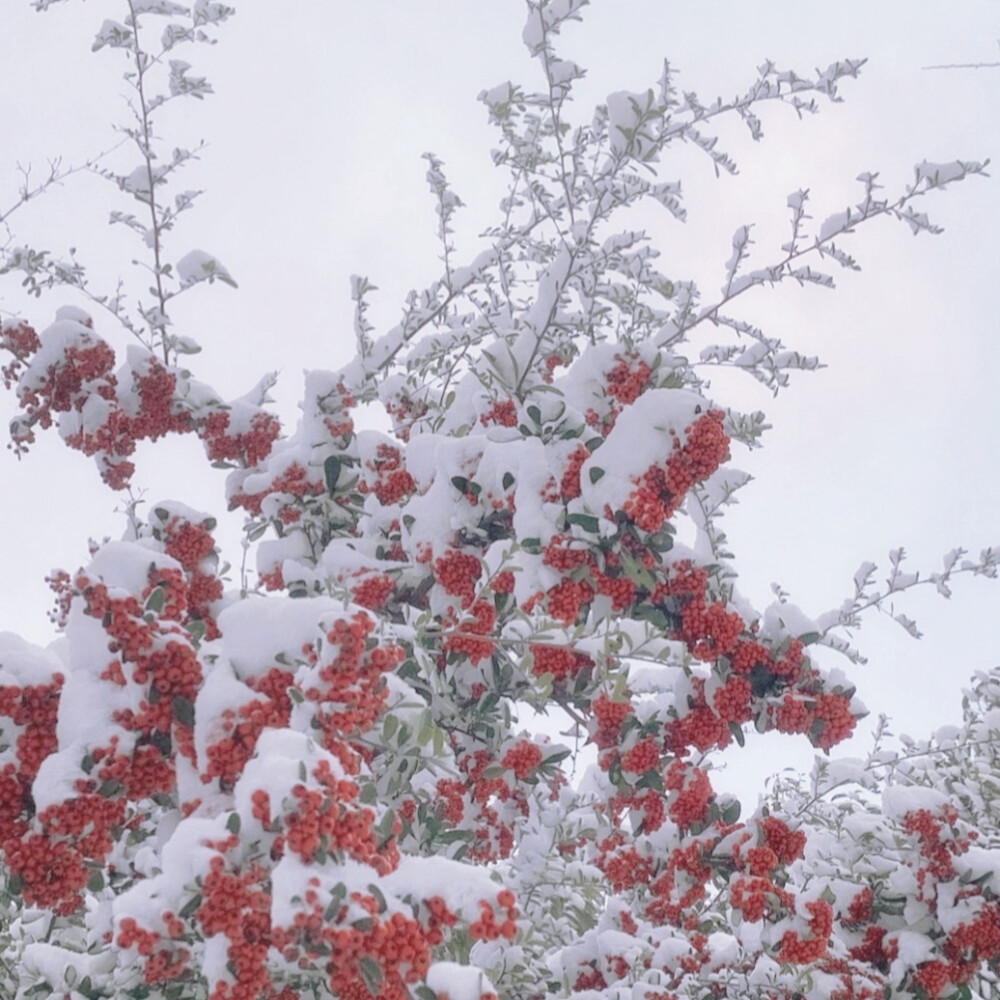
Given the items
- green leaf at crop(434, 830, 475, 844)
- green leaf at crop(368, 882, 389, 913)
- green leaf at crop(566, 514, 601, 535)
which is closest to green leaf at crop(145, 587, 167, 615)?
green leaf at crop(368, 882, 389, 913)

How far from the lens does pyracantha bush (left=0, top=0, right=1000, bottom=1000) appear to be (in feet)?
6.50

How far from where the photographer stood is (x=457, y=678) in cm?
447

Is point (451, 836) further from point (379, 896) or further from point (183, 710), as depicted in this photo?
point (379, 896)

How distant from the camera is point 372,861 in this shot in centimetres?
196

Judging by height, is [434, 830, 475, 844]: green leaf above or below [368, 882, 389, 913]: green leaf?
above

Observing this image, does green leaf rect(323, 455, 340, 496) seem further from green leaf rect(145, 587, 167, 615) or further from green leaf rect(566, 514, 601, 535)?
green leaf rect(145, 587, 167, 615)

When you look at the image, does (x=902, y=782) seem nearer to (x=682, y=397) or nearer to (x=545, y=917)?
(x=545, y=917)

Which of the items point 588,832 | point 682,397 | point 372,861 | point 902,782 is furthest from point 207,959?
point 902,782

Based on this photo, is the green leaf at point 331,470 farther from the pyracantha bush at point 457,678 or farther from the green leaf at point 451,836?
the green leaf at point 451,836

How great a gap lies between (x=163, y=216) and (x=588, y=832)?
456cm

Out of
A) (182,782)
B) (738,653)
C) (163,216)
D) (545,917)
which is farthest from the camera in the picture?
(545,917)

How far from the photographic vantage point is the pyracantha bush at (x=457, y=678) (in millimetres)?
1981

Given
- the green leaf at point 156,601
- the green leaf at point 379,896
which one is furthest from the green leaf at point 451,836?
the green leaf at point 379,896

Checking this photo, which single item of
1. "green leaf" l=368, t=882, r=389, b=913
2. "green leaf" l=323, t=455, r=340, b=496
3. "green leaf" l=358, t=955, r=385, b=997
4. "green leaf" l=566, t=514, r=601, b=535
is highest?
"green leaf" l=323, t=455, r=340, b=496
